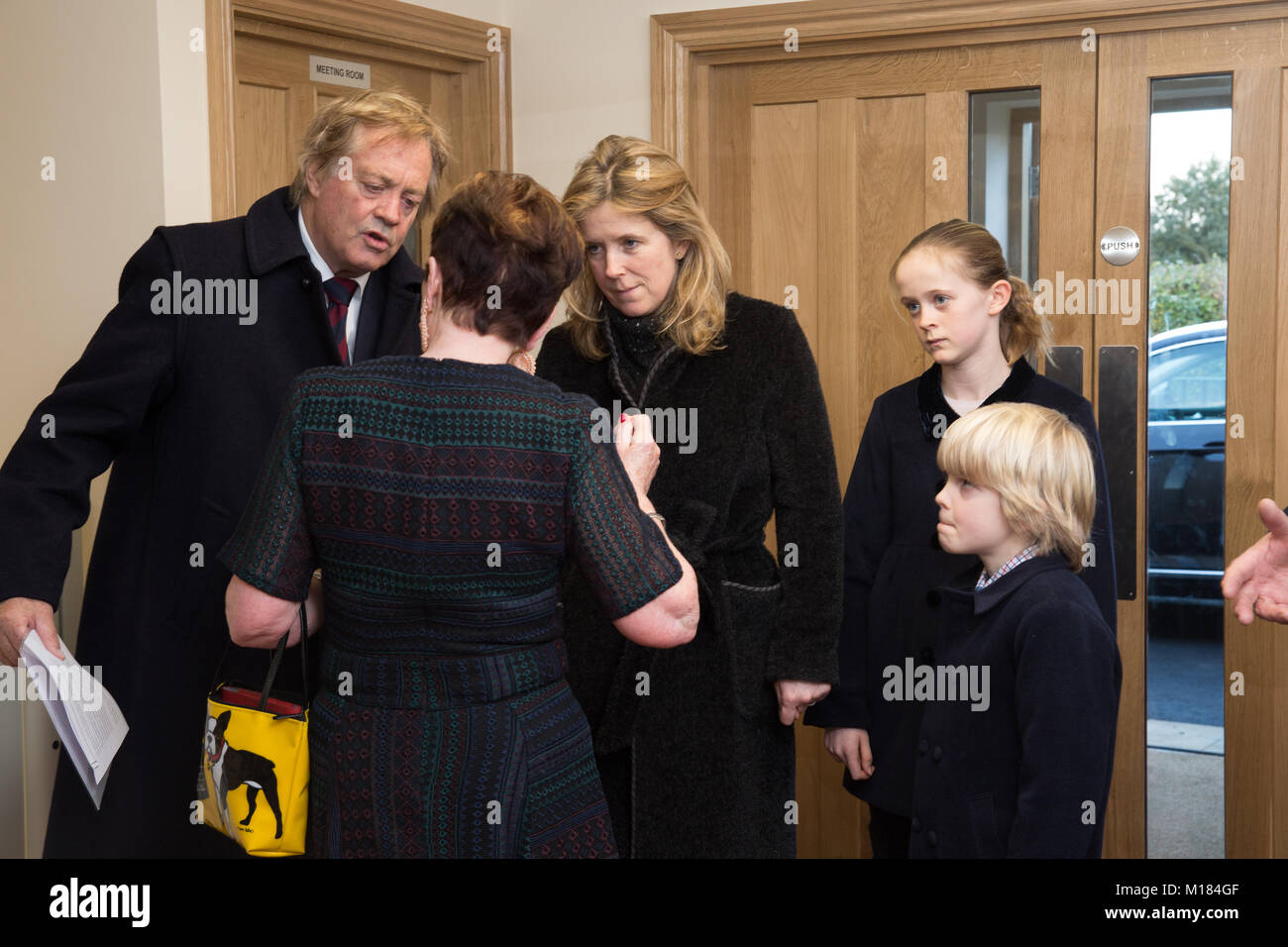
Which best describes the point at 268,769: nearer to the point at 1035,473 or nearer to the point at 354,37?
the point at 1035,473

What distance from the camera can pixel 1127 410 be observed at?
113 inches

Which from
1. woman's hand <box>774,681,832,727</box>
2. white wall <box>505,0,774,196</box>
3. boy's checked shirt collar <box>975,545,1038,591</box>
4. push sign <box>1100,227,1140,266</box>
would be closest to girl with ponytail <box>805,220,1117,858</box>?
woman's hand <box>774,681,832,727</box>

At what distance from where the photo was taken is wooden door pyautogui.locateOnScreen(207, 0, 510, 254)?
2.58m

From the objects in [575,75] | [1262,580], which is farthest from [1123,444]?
[575,75]

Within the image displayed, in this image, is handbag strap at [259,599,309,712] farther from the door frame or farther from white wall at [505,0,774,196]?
white wall at [505,0,774,196]

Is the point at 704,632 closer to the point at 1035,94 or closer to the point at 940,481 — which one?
the point at 940,481

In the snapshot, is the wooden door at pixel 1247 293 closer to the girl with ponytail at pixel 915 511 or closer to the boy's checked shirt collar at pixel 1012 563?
the girl with ponytail at pixel 915 511

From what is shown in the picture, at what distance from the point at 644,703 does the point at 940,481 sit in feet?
2.02

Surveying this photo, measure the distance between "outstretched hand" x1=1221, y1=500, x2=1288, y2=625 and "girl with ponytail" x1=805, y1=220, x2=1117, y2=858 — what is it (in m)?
0.26

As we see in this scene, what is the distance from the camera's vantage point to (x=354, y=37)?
3.02 metres

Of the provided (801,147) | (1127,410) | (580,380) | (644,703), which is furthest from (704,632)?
(801,147)

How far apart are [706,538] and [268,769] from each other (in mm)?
773

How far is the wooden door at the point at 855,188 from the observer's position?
9.53ft

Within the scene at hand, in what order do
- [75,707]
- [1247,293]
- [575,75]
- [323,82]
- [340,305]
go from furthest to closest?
[575,75], [323,82], [1247,293], [340,305], [75,707]
